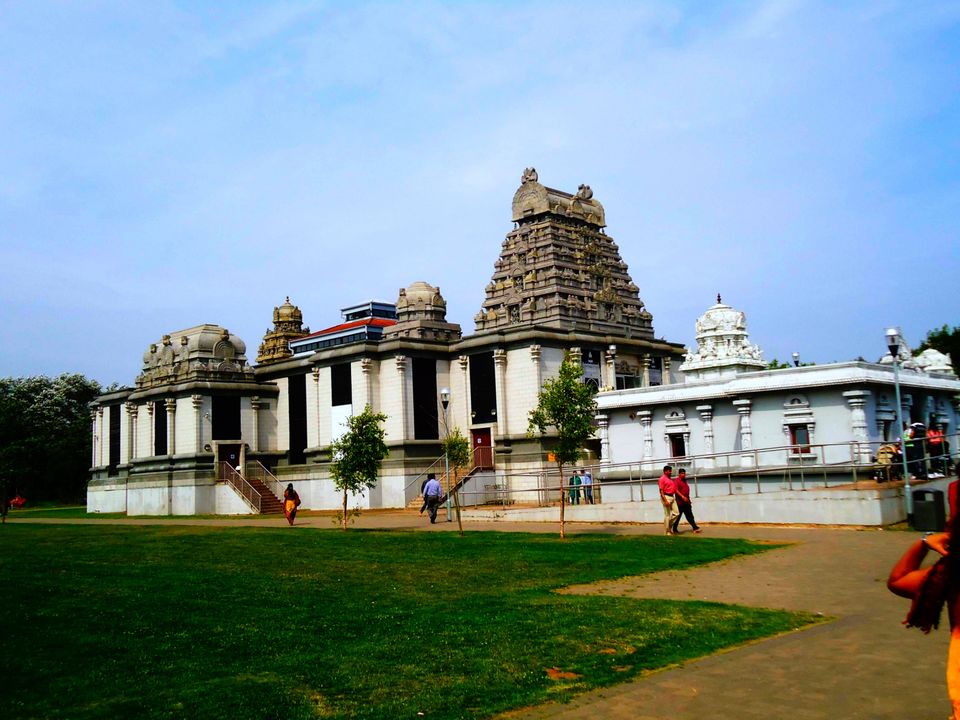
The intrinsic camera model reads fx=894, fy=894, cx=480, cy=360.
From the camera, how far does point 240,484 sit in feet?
176

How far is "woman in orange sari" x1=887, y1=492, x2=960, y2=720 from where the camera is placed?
21.9ft

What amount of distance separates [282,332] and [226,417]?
21.8 metres

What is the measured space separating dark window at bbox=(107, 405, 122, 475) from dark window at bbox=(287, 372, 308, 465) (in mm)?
17831

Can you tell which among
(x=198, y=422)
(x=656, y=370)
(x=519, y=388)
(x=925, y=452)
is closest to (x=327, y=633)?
(x=925, y=452)

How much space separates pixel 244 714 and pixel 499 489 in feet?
123

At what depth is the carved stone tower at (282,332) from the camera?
255 feet

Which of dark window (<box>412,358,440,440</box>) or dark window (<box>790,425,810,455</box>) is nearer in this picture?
dark window (<box>790,425,810,455</box>)

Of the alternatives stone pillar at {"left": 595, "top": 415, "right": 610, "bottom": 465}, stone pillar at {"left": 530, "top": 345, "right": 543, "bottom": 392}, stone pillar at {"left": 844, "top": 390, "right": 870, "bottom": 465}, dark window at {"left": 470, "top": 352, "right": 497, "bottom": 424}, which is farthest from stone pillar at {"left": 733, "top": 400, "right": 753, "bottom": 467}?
dark window at {"left": 470, "top": 352, "right": 497, "bottom": 424}

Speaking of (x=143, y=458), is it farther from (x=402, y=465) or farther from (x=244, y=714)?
(x=244, y=714)

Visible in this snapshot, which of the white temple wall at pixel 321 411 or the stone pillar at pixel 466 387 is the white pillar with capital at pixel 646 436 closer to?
the stone pillar at pixel 466 387

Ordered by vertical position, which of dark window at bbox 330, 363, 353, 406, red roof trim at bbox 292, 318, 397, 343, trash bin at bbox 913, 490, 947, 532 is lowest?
trash bin at bbox 913, 490, 947, 532

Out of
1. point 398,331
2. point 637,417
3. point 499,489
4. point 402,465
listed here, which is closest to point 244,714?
point 637,417

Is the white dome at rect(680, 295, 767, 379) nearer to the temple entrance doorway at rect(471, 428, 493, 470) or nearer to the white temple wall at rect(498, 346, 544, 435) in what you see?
the white temple wall at rect(498, 346, 544, 435)

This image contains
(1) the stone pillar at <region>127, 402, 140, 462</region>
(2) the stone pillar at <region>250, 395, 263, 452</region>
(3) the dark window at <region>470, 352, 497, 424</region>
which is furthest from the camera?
(1) the stone pillar at <region>127, 402, 140, 462</region>
